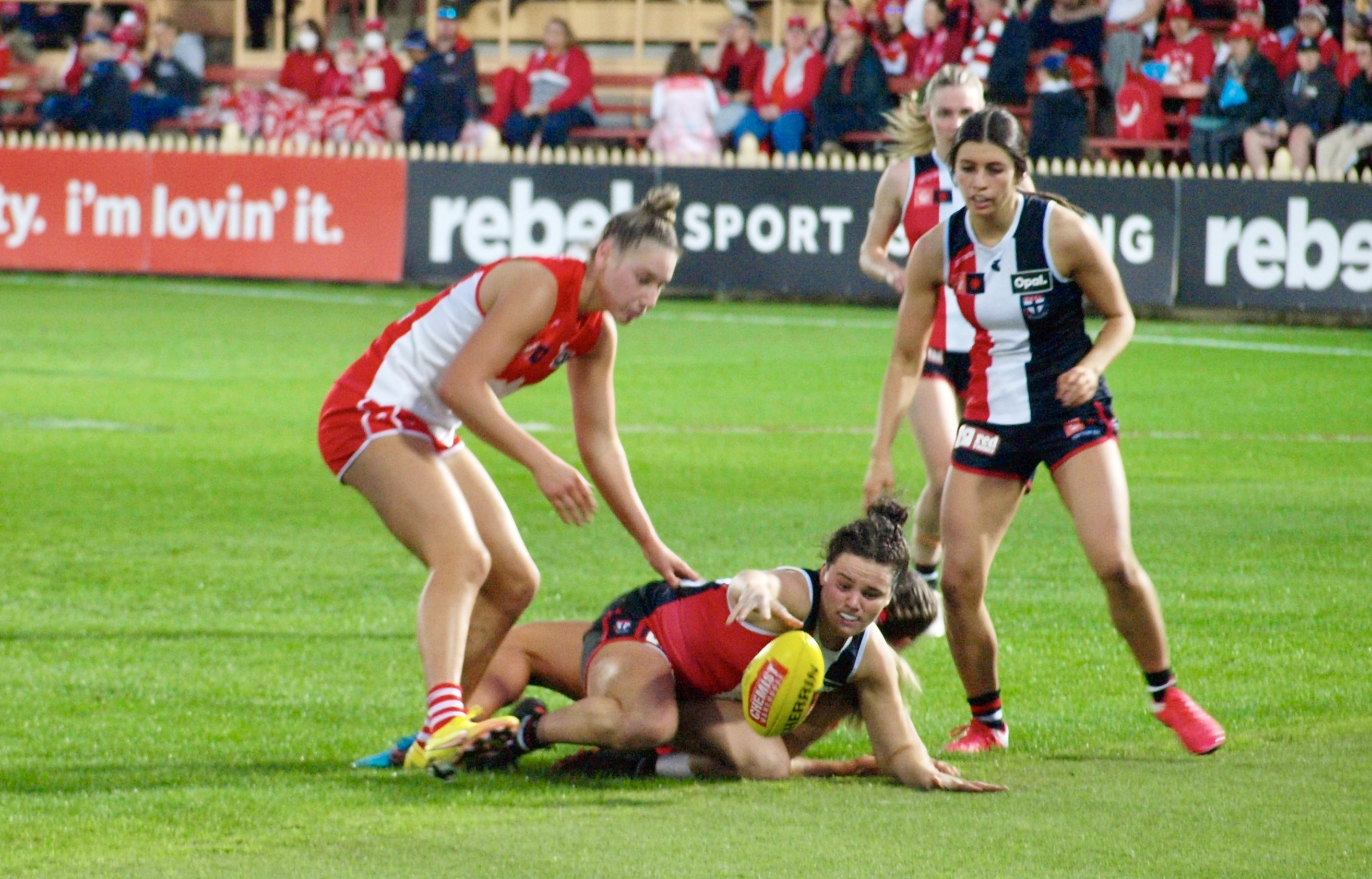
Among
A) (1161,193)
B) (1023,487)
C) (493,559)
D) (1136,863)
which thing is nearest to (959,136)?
(1023,487)

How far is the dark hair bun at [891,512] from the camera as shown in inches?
231

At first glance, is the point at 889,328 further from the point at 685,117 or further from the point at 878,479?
Answer: the point at 878,479

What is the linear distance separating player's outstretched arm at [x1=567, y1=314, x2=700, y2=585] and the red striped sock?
2.45ft

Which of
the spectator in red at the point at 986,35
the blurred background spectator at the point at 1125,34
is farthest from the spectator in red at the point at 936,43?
the blurred background spectator at the point at 1125,34

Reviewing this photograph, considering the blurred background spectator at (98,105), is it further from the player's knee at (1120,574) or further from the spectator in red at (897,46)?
the player's knee at (1120,574)

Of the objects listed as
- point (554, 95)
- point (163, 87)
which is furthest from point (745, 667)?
point (163, 87)

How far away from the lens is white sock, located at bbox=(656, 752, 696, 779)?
5883mm

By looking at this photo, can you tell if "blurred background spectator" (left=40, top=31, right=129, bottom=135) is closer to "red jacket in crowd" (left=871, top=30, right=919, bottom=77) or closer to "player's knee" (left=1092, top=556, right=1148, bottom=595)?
"red jacket in crowd" (left=871, top=30, right=919, bottom=77)

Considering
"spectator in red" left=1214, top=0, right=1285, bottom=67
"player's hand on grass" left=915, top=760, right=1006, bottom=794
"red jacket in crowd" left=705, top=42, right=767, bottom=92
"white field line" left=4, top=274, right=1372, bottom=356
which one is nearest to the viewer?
"player's hand on grass" left=915, top=760, right=1006, bottom=794

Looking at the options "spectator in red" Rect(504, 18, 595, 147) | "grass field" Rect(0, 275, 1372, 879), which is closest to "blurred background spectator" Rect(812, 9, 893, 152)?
"spectator in red" Rect(504, 18, 595, 147)

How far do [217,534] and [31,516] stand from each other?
1.09 metres

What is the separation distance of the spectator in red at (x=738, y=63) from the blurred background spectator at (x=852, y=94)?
1373mm

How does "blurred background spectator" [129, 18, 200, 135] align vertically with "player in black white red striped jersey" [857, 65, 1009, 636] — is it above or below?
below

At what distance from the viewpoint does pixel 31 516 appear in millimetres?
10281
